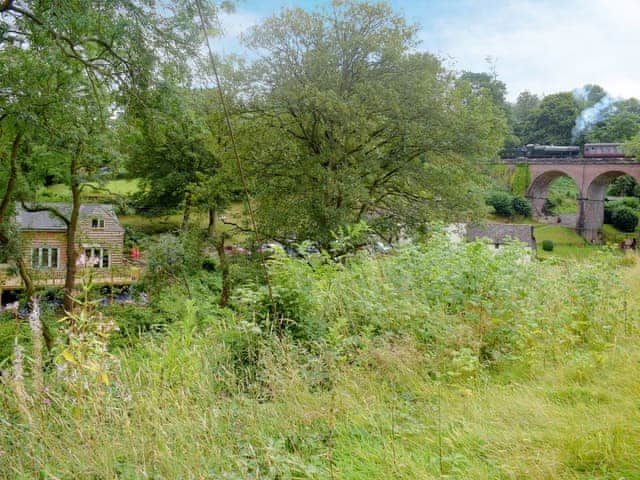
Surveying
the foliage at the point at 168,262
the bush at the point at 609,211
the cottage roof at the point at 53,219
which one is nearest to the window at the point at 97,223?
the cottage roof at the point at 53,219

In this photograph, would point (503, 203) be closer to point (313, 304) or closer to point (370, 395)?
point (313, 304)

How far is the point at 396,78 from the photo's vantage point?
10438 millimetres

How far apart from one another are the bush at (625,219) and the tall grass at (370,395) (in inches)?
1254

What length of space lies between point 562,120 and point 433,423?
1661 inches

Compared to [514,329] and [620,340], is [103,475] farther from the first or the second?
[620,340]

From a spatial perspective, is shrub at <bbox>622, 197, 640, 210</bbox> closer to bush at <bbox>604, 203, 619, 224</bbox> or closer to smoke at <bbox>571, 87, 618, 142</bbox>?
bush at <bbox>604, 203, 619, 224</bbox>

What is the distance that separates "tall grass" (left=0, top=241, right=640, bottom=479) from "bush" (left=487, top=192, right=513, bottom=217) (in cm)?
2829

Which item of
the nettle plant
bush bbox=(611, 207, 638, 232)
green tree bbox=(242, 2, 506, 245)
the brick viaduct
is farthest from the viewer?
bush bbox=(611, 207, 638, 232)

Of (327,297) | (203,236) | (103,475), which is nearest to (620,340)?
(327,297)

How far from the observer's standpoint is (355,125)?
996 cm

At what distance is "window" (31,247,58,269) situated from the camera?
15641 mm

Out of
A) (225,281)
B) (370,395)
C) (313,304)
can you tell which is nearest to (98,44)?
(313,304)

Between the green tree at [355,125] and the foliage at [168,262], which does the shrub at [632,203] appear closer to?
the green tree at [355,125]

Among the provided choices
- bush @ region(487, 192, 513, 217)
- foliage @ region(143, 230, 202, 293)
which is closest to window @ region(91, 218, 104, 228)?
foliage @ region(143, 230, 202, 293)
